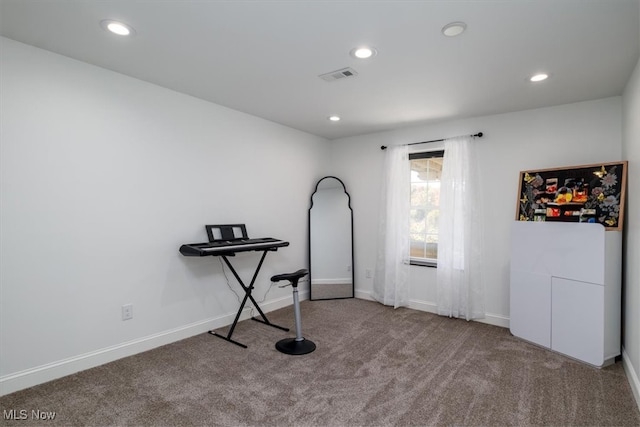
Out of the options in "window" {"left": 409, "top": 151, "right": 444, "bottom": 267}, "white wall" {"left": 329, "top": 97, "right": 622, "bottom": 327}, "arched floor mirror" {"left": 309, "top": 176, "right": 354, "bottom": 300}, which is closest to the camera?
"white wall" {"left": 329, "top": 97, "right": 622, "bottom": 327}

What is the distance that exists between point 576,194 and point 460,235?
1190 millimetres

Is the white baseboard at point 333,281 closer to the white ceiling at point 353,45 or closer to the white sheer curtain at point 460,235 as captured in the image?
the white sheer curtain at point 460,235

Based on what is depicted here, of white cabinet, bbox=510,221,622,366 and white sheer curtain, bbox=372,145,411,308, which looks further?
white sheer curtain, bbox=372,145,411,308

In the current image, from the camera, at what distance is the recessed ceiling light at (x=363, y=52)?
7.45 feet

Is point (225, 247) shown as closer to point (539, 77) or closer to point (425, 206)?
Result: point (425, 206)

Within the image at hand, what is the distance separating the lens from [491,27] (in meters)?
1.98

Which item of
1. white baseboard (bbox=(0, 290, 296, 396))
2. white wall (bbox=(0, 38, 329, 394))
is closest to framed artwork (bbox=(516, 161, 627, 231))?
white wall (bbox=(0, 38, 329, 394))

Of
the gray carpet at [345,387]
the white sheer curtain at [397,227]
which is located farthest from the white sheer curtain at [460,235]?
the gray carpet at [345,387]

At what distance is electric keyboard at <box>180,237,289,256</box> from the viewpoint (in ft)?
9.46

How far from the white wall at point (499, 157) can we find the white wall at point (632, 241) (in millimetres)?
338

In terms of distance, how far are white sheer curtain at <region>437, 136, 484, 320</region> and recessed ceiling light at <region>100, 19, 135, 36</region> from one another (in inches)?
133

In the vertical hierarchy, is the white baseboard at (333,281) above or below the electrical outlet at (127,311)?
below

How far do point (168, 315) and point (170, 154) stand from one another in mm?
1522

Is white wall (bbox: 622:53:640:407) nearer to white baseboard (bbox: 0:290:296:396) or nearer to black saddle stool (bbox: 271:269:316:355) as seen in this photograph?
black saddle stool (bbox: 271:269:316:355)
